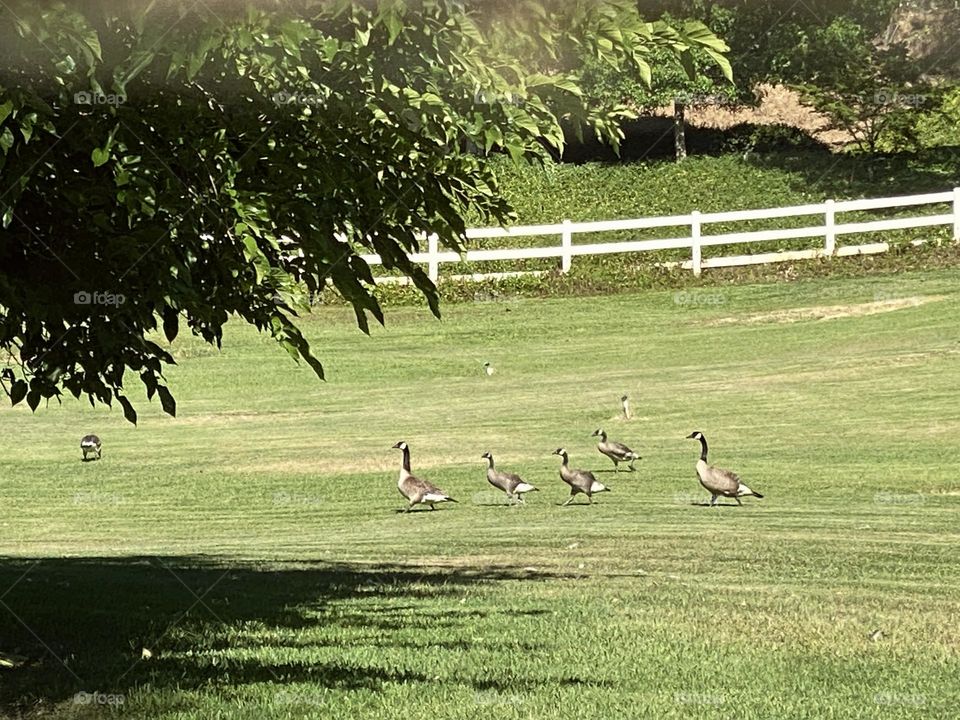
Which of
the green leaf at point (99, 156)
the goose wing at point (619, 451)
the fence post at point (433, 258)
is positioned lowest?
the goose wing at point (619, 451)

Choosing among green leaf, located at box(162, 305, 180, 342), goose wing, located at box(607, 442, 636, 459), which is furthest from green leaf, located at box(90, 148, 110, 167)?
goose wing, located at box(607, 442, 636, 459)

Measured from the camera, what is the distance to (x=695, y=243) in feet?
133

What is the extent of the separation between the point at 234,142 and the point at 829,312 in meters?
29.3

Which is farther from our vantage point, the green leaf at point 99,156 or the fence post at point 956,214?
the fence post at point 956,214

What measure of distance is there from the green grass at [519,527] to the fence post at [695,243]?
1.43 m

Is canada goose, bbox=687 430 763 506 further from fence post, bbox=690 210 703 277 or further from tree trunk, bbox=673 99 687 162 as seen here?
tree trunk, bbox=673 99 687 162

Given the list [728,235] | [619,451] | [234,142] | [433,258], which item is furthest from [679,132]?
[234,142]

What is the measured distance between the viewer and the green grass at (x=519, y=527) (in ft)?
30.5

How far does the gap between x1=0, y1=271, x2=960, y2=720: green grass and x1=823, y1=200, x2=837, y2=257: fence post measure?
2032mm

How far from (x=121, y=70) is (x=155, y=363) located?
2.97m

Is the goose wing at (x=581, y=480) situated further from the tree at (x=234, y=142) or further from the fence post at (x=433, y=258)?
the fence post at (x=433, y=258)

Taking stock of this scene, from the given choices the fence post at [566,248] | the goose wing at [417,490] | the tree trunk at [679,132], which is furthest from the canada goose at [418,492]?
the tree trunk at [679,132]

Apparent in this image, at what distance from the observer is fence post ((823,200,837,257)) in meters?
40.0

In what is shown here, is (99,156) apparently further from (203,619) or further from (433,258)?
(433,258)
